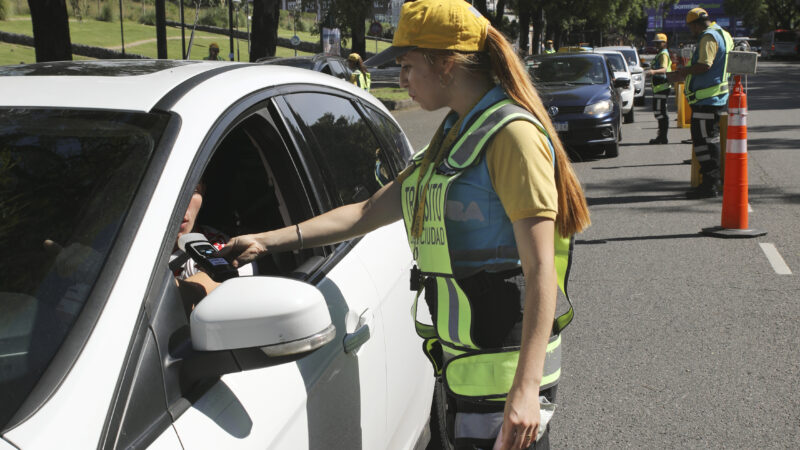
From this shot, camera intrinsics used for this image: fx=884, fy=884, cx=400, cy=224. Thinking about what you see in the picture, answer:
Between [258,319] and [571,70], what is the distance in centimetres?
1470

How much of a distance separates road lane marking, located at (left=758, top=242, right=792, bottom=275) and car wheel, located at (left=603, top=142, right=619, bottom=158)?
6.43m

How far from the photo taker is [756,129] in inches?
709

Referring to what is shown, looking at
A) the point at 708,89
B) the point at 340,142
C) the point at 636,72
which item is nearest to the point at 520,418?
the point at 340,142

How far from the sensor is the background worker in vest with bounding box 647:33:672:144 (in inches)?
574

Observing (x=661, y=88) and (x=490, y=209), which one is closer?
(x=490, y=209)

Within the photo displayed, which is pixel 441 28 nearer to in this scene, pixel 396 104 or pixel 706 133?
pixel 706 133

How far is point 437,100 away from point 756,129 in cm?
1739

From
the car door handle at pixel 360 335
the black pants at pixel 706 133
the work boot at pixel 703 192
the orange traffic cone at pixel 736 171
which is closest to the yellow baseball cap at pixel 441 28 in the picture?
the car door handle at pixel 360 335

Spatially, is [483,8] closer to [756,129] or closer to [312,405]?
[756,129]

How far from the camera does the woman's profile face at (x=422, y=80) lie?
219cm

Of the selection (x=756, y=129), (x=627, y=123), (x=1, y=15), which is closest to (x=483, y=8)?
(x=627, y=123)

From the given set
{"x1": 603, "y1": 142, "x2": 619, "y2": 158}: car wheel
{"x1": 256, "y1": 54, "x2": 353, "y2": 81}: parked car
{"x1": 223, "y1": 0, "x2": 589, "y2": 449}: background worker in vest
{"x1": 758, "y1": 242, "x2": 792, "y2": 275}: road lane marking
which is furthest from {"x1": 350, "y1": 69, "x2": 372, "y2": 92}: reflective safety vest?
{"x1": 223, "y1": 0, "x2": 589, "y2": 449}: background worker in vest

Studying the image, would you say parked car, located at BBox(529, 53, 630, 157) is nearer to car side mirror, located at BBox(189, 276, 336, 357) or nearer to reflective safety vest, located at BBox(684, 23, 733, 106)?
reflective safety vest, located at BBox(684, 23, 733, 106)

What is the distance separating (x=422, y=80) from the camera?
220 centimetres
